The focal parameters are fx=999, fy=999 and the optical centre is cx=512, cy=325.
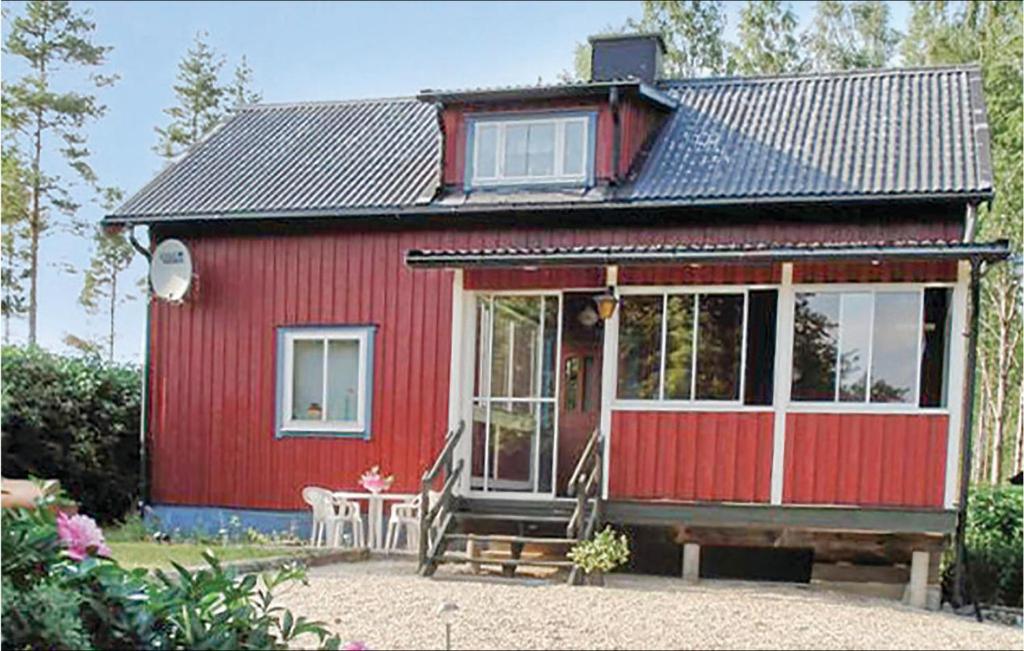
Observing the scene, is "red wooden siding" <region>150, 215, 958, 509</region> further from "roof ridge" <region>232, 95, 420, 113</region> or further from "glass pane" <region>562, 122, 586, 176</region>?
"roof ridge" <region>232, 95, 420, 113</region>

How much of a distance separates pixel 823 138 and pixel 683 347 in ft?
9.54

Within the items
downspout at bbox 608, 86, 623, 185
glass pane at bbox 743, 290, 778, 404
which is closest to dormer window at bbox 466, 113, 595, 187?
downspout at bbox 608, 86, 623, 185

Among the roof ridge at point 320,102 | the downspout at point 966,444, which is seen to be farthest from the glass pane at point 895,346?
the roof ridge at point 320,102

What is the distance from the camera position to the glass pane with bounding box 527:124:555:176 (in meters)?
9.25

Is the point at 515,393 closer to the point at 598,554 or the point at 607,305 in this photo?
the point at 607,305

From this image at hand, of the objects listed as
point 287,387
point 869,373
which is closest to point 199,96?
point 287,387

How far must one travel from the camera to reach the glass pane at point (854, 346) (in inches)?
294

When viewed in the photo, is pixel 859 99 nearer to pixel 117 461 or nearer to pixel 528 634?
pixel 528 634

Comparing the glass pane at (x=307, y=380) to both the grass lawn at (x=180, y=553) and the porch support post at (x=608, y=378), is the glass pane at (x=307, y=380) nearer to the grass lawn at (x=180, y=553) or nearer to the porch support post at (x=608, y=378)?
the grass lawn at (x=180, y=553)

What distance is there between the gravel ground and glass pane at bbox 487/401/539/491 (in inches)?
61.6

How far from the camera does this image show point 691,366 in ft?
25.9

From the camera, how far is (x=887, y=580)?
7855 mm

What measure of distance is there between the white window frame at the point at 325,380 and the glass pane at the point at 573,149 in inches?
94.5

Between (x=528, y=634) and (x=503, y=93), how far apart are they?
5342mm
